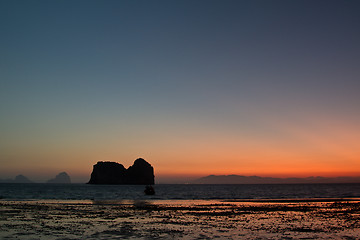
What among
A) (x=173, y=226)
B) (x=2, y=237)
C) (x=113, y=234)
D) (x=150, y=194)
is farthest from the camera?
(x=150, y=194)

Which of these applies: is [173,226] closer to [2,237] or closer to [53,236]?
[53,236]

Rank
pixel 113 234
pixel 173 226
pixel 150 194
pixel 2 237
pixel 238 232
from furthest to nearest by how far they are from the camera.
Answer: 1. pixel 150 194
2. pixel 173 226
3. pixel 238 232
4. pixel 113 234
5. pixel 2 237

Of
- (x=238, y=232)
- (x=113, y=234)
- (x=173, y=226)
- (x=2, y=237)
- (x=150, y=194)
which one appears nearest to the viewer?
(x=2, y=237)

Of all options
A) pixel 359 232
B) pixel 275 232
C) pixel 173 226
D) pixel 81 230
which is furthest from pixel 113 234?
pixel 359 232

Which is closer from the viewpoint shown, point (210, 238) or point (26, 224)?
point (210, 238)

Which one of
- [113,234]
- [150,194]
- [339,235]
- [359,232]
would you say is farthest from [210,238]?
[150,194]

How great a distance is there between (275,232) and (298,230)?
227 centimetres

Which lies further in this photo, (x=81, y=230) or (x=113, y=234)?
(x=81, y=230)

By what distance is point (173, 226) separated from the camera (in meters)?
25.3

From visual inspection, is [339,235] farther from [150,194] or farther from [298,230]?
[150,194]

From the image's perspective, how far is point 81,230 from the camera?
2269cm

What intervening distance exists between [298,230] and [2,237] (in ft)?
69.3

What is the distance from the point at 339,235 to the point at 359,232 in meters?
2.61

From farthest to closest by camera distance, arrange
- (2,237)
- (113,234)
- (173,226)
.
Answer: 1. (173,226)
2. (113,234)
3. (2,237)
